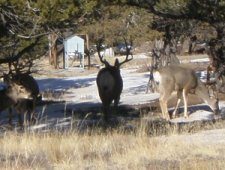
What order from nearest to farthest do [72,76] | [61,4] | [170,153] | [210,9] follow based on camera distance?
1. [170,153]
2. [61,4]
3. [210,9]
4. [72,76]

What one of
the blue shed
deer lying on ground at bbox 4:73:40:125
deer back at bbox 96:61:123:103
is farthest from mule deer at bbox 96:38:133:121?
the blue shed

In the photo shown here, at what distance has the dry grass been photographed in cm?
984

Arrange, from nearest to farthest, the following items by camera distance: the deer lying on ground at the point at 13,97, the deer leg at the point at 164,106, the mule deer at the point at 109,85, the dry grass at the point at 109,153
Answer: the dry grass at the point at 109,153 < the deer lying on ground at the point at 13,97 < the deer leg at the point at 164,106 < the mule deer at the point at 109,85

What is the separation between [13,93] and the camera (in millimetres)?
23531

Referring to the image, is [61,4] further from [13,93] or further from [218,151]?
[13,93]

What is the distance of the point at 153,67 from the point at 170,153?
23.6 meters

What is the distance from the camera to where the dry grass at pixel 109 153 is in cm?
984

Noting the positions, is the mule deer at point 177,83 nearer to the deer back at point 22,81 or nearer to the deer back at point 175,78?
the deer back at point 175,78

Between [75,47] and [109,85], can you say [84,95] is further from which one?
[75,47]

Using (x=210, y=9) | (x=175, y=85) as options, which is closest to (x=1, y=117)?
(x=175, y=85)

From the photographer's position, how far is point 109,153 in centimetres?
1141

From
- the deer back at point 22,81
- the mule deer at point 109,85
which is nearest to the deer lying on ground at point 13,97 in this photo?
the deer back at point 22,81

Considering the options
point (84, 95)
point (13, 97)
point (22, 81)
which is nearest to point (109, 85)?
point (22, 81)

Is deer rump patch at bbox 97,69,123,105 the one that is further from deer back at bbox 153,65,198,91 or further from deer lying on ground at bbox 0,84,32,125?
deer lying on ground at bbox 0,84,32,125
